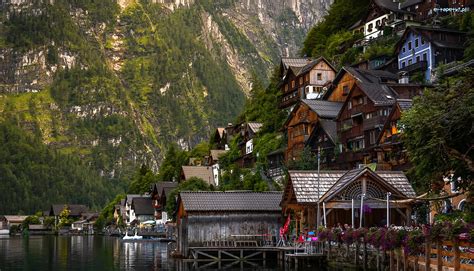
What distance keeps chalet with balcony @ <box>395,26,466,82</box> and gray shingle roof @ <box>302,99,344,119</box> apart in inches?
410

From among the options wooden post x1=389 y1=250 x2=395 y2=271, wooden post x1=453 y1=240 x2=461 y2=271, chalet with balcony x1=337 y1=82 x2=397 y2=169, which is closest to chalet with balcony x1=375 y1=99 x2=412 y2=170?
chalet with balcony x1=337 y1=82 x2=397 y2=169

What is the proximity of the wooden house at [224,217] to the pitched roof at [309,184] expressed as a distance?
8971 mm

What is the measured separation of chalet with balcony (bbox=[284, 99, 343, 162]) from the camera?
88.3 metres

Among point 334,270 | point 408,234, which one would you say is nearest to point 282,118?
point 334,270

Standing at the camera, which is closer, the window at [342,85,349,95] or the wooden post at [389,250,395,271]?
the wooden post at [389,250,395,271]

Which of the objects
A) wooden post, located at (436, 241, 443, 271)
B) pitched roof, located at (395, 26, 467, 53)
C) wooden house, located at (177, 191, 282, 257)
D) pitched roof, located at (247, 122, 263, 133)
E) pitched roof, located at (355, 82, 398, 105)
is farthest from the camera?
pitched roof, located at (247, 122, 263, 133)

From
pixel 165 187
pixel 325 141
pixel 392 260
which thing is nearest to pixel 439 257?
pixel 392 260

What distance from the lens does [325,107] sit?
3556 inches

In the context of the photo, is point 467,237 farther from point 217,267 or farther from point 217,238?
point 217,238

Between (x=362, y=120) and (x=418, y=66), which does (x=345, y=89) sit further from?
(x=362, y=120)

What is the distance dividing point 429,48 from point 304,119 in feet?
61.9

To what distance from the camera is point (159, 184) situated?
14638 cm

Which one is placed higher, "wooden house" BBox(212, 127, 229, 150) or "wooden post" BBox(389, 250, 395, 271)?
"wooden house" BBox(212, 127, 229, 150)

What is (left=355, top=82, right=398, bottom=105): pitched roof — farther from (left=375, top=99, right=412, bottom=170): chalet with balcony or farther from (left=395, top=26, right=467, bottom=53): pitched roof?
(left=395, top=26, right=467, bottom=53): pitched roof
